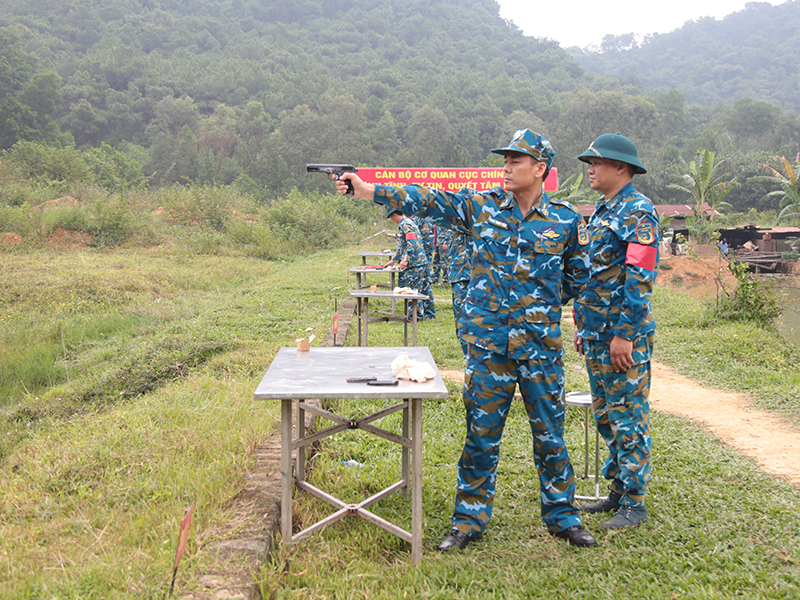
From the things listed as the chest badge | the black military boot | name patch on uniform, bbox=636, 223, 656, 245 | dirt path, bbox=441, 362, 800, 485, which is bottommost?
dirt path, bbox=441, 362, 800, 485

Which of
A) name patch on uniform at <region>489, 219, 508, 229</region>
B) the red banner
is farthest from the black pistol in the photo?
the red banner

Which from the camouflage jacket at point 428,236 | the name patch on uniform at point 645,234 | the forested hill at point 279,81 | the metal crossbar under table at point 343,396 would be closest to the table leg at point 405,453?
the metal crossbar under table at point 343,396

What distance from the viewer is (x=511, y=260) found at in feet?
10.2

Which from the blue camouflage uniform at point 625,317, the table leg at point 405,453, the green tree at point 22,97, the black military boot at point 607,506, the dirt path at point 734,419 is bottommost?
the dirt path at point 734,419

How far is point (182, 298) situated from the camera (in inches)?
489

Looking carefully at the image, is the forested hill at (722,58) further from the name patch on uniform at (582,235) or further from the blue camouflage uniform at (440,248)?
the name patch on uniform at (582,235)

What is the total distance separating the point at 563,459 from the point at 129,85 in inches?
2463

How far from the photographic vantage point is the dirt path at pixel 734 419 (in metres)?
4.50

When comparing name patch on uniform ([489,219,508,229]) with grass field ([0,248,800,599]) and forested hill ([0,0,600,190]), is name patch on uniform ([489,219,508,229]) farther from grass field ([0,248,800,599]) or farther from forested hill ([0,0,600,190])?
forested hill ([0,0,600,190])

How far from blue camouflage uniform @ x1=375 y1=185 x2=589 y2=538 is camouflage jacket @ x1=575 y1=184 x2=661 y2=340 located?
306 millimetres

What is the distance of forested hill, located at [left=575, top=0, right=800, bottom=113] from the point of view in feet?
325

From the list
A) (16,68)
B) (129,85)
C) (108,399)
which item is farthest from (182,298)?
(129,85)

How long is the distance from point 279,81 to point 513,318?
70104mm

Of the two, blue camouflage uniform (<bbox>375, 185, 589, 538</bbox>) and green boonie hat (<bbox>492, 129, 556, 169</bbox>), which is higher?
green boonie hat (<bbox>492, 129, 556, 169</bbox>)
